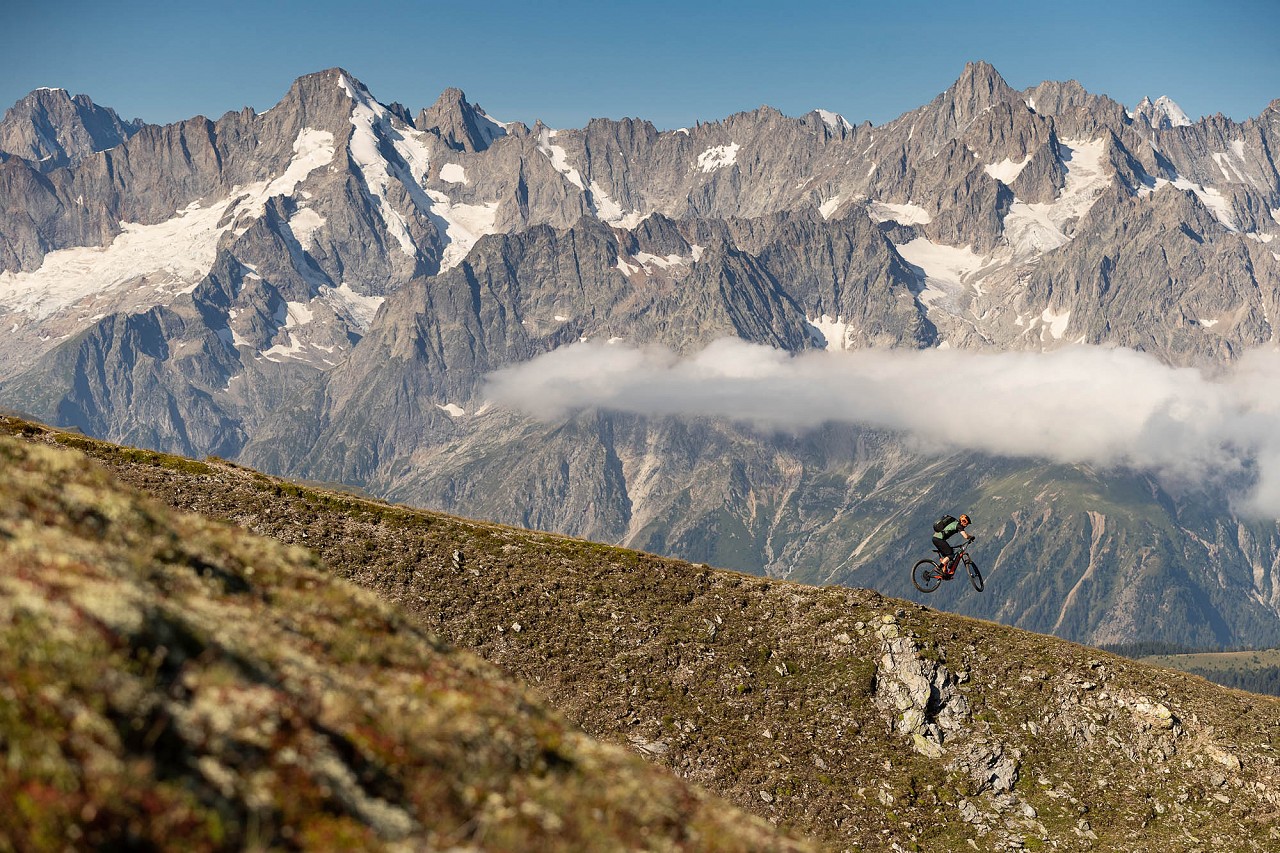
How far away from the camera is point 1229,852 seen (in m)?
56.6

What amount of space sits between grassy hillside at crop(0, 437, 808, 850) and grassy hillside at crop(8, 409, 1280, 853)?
128ft

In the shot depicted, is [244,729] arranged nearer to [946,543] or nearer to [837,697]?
[946,543]

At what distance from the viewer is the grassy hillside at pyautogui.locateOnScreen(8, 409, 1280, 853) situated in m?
58.7

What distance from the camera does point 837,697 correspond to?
67.4 metres

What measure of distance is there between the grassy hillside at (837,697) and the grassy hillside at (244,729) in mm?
39095

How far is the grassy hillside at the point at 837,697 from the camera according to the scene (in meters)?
58.7

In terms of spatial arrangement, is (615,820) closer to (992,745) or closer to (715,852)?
(715,852)

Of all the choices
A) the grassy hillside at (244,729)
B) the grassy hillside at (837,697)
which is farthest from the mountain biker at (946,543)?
the grassy hillside at (244,729)

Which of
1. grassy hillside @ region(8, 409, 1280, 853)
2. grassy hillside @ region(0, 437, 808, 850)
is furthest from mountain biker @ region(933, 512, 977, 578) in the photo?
grassy hillside @ region(0, 437, 808, 850)

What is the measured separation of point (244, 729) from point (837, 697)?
57301mm

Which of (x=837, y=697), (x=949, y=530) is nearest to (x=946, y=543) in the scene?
(x=949, y=530)

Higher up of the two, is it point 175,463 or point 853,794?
point 175,463

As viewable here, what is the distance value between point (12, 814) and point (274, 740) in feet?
12.5

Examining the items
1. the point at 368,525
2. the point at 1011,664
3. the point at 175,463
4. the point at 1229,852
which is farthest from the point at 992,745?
the point at 175,463
